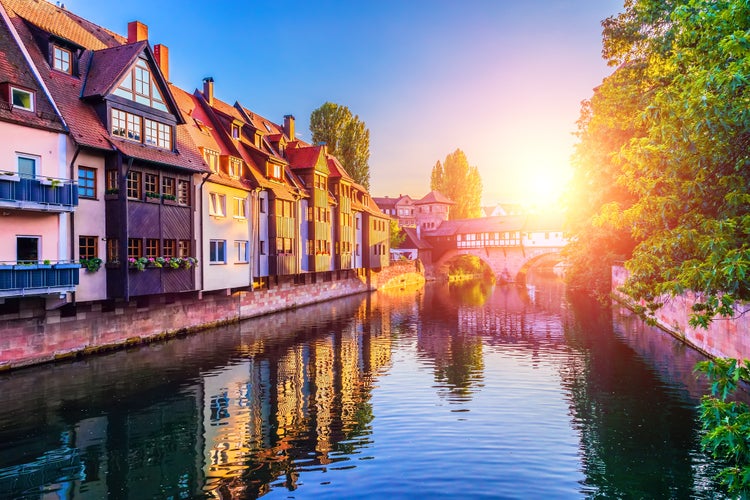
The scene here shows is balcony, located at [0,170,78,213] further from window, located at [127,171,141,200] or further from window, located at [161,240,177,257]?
window, located at [161,240,177,257]

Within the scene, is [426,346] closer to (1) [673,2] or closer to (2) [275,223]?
(2) [275,223]

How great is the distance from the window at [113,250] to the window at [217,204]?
7.09 metres

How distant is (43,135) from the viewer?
1998 centimetres

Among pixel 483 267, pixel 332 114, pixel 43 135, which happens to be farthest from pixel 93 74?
pixel 483 267

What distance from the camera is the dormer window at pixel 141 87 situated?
2402cm

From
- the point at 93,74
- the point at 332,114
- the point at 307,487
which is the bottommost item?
the point at 307,487

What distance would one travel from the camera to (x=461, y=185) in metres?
102

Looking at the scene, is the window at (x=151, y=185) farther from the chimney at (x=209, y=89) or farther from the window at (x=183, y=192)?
the chimney at (x=209, y=89)

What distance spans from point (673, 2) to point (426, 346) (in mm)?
19018

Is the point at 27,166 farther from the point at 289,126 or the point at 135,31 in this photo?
the point at 289,126

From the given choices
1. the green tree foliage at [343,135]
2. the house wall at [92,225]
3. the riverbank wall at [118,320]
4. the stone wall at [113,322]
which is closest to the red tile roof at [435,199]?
the green tree foliage at [343,135]

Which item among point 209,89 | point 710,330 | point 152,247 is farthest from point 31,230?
point 710,330

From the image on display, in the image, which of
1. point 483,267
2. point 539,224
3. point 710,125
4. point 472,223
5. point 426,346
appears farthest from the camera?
point 483,267

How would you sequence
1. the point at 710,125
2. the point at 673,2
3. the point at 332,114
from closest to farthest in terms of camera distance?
the point at 710,125 < the point at 673,2 < the point at 332,114
